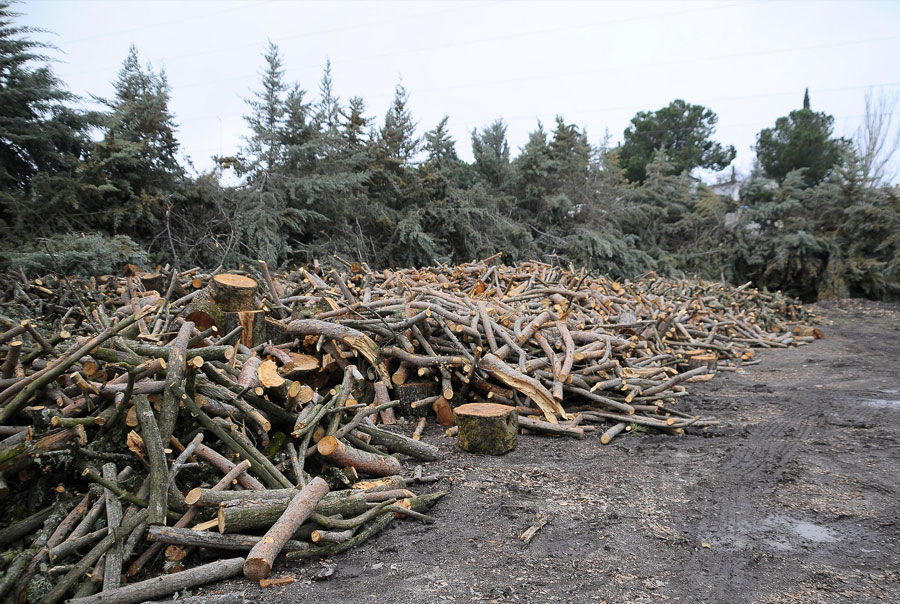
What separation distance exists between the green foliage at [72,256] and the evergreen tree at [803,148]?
25.8 m

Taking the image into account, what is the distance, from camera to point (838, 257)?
1588 cm

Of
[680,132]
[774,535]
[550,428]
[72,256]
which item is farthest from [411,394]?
[680,132]

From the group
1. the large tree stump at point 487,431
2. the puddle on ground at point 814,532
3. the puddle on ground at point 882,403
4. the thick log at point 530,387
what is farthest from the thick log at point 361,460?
the puddle on ground at point 882,403

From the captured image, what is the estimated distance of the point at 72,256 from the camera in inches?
258

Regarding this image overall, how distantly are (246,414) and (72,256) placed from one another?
530 centimetres

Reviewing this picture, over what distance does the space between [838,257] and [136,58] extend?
1933 centimetres

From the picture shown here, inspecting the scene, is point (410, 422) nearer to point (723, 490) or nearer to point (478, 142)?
point (723, 490)

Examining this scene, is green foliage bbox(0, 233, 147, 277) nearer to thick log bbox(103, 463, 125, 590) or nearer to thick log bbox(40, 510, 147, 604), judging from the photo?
thick log bbox(103, 463, 125, 590)

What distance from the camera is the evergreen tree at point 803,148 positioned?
80.7ft

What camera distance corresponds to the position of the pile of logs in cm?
224

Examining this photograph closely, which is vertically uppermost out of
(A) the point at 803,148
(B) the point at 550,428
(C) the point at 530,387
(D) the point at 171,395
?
Result: (A) the point at 803,148

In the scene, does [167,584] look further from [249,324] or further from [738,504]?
[738,504]

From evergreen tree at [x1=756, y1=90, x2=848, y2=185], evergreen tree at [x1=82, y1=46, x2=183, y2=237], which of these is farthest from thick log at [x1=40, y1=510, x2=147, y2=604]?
evergreen tree at [x1=756, y1=90, x2=848, y2=185]

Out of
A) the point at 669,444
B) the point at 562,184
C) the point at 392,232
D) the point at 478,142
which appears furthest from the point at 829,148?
the point at 669,444
